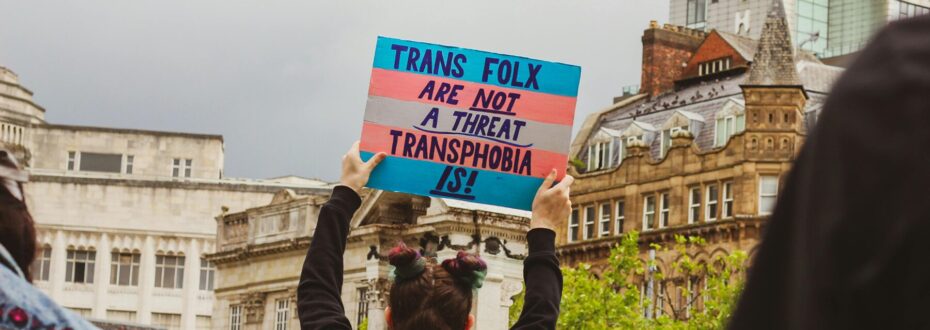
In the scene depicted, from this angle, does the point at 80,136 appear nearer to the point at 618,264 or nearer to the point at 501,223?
the point at 618,264

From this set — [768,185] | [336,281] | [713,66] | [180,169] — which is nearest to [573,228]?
[713,66]

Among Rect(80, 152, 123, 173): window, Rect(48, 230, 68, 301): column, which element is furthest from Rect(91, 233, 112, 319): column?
Rect(80, 152, 123, 173): window

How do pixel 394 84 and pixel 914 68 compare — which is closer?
pixel 914 68

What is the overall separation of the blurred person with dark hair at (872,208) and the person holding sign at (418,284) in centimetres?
365

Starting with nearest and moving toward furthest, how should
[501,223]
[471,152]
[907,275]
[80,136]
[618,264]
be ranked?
[907,275], [471,152], [501,223], [618,264], [80,136]

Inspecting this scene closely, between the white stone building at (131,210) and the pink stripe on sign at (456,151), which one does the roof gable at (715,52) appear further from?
the pink stripe on sign at (456,151)

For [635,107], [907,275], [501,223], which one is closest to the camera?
[907,275]

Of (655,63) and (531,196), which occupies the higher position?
(655,63)

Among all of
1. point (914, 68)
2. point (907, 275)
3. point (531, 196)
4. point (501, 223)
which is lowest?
point (907, 275)

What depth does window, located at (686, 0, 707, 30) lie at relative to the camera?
107m

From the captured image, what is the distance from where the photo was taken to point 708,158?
71.0 metres

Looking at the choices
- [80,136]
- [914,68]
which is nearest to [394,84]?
[914,68]

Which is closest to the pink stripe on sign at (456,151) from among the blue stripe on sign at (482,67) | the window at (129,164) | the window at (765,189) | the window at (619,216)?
the blue stripe on sign at (482,67)

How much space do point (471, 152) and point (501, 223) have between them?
18.8 meters
